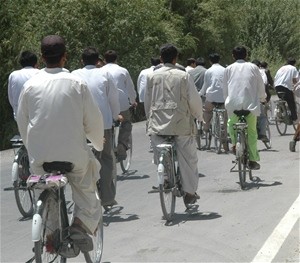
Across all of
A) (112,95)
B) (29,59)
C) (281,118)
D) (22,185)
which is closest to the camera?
(112,95)

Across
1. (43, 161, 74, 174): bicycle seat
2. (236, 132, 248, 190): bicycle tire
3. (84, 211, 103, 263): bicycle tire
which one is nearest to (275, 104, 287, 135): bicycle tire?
(236, 132, 248, 190): bicycle tire

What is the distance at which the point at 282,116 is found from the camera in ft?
69.1

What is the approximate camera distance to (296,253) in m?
8.08

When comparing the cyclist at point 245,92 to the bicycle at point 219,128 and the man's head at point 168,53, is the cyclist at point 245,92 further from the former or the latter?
the bicycle at point 219,128

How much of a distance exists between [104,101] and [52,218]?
12.9 ft

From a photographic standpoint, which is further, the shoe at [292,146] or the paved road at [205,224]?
the shoe at [292,146]

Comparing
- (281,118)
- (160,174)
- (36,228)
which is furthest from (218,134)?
(36,228)

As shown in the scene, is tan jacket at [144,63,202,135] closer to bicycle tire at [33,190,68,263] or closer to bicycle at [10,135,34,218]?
bicycle at [10,135,34,218]

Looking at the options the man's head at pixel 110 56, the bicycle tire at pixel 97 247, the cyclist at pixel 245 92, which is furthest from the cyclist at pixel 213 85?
the bicycle tire at pixel 97 247

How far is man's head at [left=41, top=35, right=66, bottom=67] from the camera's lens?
6.82 meters

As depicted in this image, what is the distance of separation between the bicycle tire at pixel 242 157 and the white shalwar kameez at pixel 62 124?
5.64 meters

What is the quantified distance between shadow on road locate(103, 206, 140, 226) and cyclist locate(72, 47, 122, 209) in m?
0.18

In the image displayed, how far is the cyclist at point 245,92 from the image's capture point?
41.0 feet

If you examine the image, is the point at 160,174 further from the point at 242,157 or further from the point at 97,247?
the point at 242,157
